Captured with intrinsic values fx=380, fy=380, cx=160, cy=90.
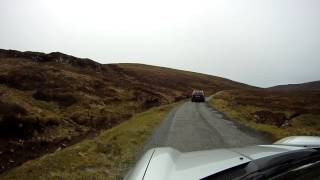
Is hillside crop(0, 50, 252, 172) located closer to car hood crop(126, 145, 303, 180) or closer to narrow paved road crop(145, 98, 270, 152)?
narrow paved road crop(145, 98, 270, 152)

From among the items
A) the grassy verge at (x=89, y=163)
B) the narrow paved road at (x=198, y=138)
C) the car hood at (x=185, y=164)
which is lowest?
the grassy verge at (x=89, y=163)

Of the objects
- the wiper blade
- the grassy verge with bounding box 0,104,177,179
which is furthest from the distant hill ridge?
the wiper blade

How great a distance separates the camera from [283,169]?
3.05 meters

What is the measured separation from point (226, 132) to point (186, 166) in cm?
1755

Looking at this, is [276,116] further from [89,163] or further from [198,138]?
[89,163]

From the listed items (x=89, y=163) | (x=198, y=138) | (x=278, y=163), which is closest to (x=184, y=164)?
(x=278, y=163)

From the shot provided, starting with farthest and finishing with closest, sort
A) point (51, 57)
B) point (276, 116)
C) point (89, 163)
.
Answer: point (51, 57) → point (276, 116) → point (89, 163)

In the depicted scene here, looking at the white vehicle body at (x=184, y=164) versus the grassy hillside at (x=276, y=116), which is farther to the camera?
the grassy hillside at (x=276, y=116)

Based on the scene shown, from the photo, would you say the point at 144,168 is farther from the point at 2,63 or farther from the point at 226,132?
the point at 2,63

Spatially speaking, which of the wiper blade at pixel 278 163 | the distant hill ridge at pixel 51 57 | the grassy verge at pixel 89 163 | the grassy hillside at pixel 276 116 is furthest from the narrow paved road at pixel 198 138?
the distant hill ridge at pixel 51 57

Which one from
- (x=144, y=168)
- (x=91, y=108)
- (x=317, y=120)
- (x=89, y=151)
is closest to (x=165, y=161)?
(x=144, y=168)

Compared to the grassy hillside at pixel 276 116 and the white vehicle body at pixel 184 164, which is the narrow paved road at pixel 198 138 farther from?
the white vehicle body at pixel 184 164

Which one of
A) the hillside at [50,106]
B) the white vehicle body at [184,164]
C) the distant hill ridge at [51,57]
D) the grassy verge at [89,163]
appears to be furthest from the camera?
the distant hill ridge at [51,57]

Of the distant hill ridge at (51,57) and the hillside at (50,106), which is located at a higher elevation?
the distant hill ridge at (51,57)
